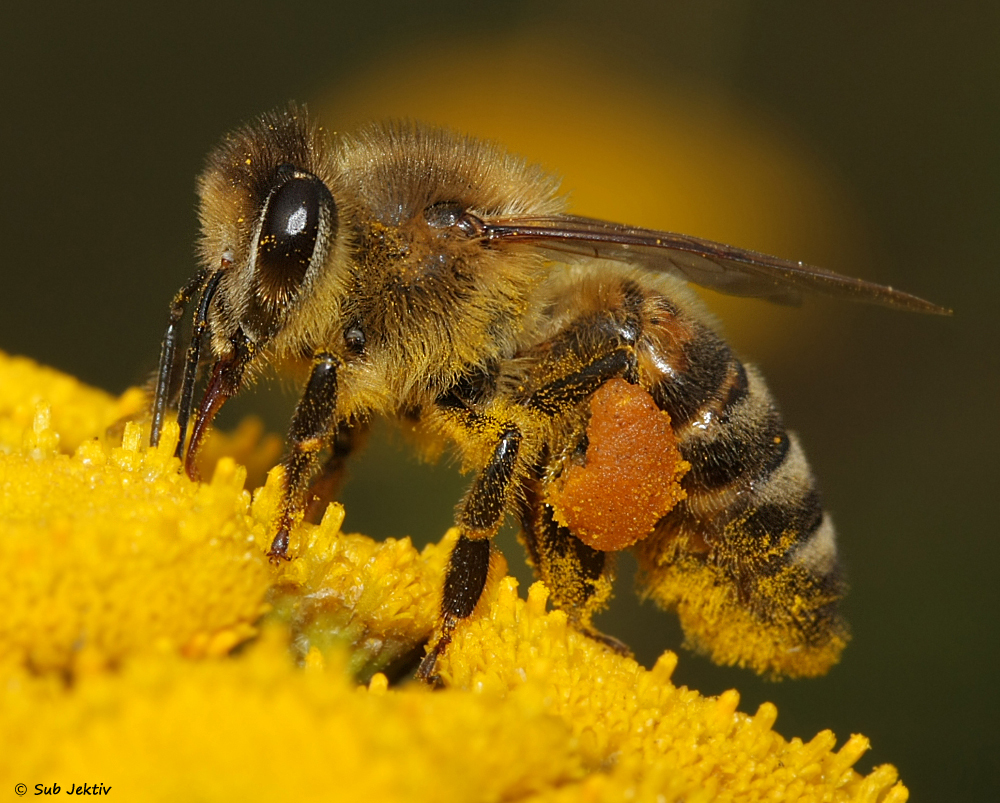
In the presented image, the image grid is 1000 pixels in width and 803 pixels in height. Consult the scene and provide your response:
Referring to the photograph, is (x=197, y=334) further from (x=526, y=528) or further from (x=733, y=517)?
(x=733, y=517)

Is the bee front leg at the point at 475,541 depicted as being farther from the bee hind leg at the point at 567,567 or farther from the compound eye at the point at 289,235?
the compound eye at the point at 289,235

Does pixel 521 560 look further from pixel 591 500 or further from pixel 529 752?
pixel 529 752

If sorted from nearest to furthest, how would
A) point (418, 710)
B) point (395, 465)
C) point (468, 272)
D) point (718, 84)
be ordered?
point (418, 710), point (468, 272), point (395, 465), point (718, 84)

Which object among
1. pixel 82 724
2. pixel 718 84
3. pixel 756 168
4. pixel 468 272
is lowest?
pixel 82 724

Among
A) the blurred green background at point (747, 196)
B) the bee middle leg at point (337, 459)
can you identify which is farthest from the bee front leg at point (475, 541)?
the blurred green background at point (747, 196)

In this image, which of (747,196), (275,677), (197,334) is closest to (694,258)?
(197,334)

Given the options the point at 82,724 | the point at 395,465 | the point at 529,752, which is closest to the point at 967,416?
the point at 395,465

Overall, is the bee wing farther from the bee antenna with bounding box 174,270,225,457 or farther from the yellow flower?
the yellow flower
